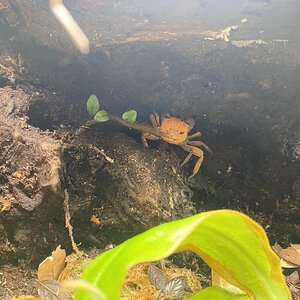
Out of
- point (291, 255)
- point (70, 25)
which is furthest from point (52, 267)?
point (70, 25)

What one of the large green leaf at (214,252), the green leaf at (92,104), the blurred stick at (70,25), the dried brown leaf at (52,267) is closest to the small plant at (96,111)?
the green leaf at (92,104)

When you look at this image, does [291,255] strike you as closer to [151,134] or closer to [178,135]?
[178,135]

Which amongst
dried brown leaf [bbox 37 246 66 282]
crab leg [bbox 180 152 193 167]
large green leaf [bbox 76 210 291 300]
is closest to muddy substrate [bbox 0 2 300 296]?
crab leg [bbox 180 152 193 167]

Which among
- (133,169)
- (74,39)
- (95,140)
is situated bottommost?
(133,169)

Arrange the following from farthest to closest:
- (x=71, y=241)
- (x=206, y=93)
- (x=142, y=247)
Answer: (x=206, y=93) < (x=71, y=241) < (x=142, y=247)

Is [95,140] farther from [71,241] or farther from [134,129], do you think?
[71,241]

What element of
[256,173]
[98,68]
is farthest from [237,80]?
[98,68]
